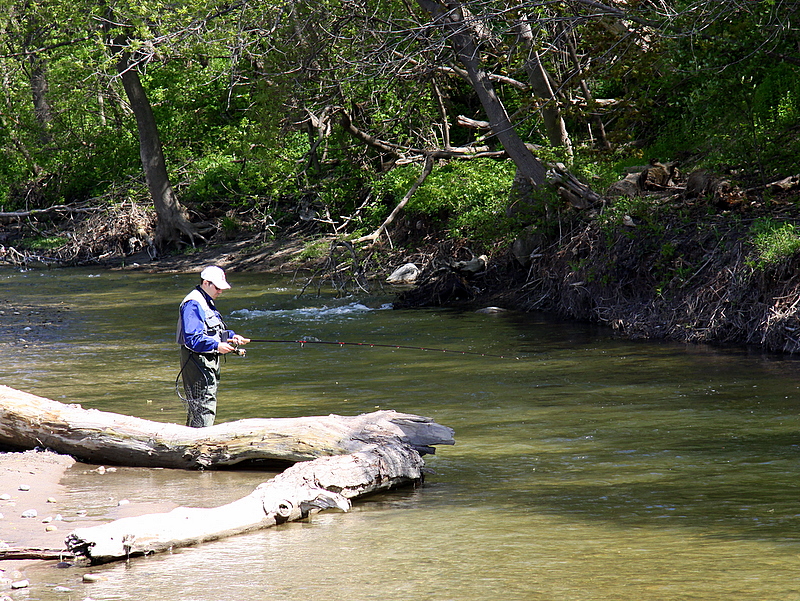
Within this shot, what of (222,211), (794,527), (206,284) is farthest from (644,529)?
(222,211)

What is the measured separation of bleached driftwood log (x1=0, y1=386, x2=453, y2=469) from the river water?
7.1 inches

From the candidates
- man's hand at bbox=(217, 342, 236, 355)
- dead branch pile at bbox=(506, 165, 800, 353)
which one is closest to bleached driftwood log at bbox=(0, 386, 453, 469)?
man's hand at bbox=(217, 342, 236, 355)

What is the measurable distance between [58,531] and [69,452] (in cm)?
197

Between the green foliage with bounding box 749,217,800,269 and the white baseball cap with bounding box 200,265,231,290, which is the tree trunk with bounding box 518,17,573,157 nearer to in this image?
the green foliage with bounding box 749,217,800,269

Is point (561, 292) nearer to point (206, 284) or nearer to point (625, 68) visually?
point (625, 68)

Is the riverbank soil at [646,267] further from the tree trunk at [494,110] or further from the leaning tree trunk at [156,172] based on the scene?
the leaning tree trunk at [156,172]

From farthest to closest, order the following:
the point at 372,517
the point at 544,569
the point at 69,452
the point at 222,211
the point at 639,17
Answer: the point at 222,211 < the point at 639,17 < the point at 69,452 < the point at 372,517 < the point at 544,569

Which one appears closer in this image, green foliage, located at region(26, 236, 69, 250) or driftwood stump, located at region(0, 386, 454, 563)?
driftwood stump, located at region(0, 386, 454, 563)

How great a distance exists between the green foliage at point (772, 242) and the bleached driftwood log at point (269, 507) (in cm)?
667

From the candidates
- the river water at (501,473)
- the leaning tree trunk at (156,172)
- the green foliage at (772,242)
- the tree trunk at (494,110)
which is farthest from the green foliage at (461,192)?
the leaning tree trunk at (156,172)

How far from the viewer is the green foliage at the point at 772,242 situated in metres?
11.3

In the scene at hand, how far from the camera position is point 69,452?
24.0 ft

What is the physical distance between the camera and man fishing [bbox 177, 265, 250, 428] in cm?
729

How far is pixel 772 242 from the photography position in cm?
1148
